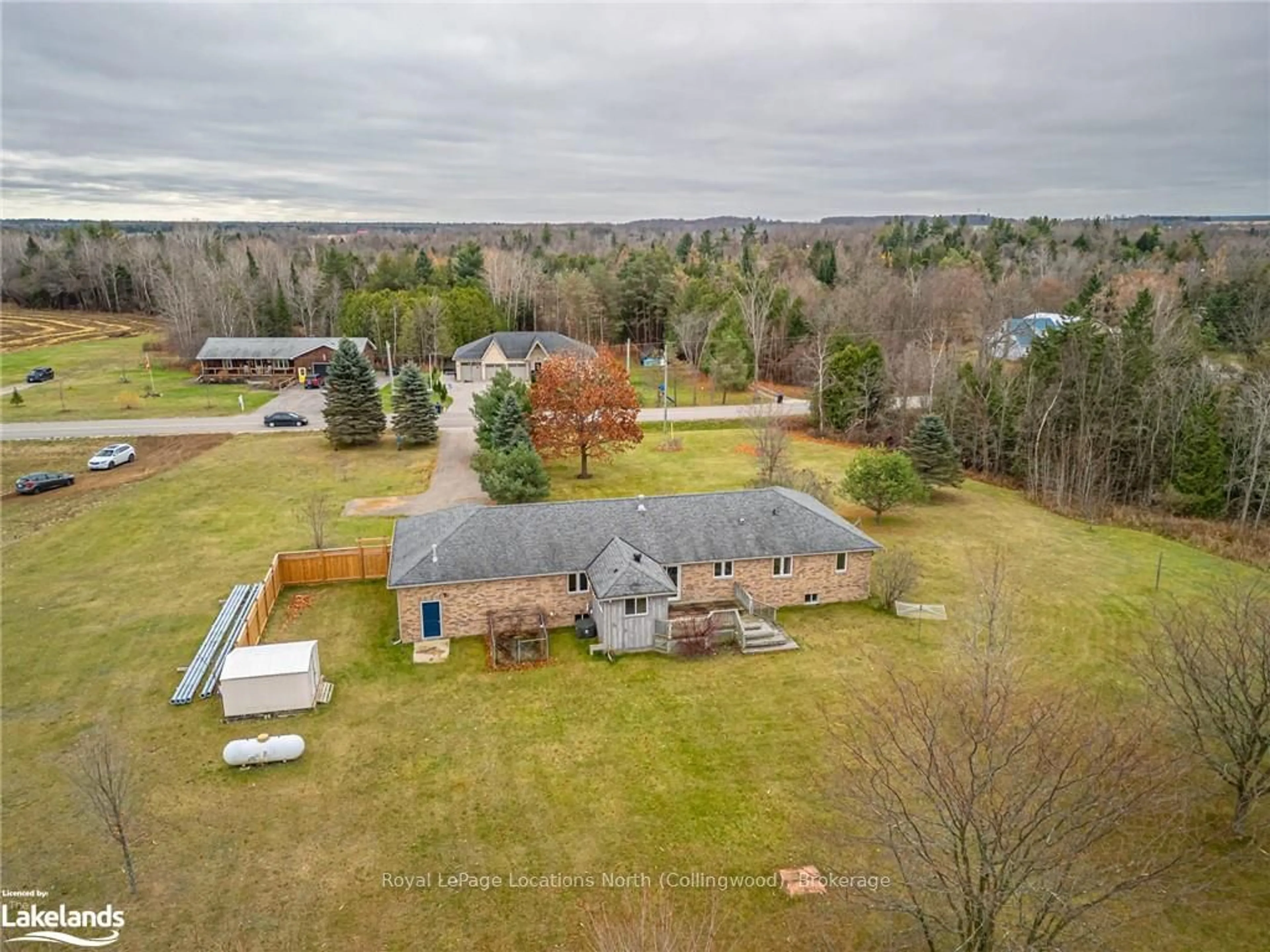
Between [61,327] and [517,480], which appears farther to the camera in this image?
[61,327]

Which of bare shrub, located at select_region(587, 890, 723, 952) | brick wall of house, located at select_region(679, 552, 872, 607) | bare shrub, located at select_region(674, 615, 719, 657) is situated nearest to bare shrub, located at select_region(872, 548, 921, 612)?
brick wall of house, located at select_region(679, 552, 872, 607)

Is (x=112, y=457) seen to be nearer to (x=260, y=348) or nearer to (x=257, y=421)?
(x=257, y=421)

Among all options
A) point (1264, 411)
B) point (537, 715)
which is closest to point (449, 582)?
point (537, 715)

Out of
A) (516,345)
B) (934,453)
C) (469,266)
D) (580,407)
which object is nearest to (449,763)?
(580,407)

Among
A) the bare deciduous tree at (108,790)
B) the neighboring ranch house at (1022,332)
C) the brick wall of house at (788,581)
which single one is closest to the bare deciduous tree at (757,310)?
the neighboring ranch house at (1022,332)

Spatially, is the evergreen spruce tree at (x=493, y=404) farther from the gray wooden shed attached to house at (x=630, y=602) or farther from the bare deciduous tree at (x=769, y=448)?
the gray wooden shed attached to house at (x=630, y=602)

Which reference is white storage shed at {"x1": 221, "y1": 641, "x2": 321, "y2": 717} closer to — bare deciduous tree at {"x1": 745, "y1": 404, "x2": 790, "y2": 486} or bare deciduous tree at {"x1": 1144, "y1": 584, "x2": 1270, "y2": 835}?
bare deciduous tree at {"x1": 1144, "y1": 584, "x2": 1270, "y2": 835}
